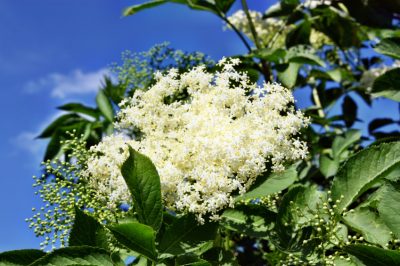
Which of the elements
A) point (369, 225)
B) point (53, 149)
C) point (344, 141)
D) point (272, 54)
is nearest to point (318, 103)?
point (344, 141)

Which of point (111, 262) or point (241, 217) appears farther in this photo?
point (241, 217)

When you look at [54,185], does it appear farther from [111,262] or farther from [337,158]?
[337,158]

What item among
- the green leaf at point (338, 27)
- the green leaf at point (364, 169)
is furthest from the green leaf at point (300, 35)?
the green leaf at point (364, 169)

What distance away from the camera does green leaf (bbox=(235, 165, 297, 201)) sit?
5.16 ft

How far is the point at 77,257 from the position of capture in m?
1.45

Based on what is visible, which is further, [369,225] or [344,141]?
[344,141]

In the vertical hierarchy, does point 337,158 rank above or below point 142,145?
below

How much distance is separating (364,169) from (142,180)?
0.66 meters

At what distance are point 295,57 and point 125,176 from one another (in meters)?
1.72

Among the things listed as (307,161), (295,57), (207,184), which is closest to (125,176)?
(207,184)

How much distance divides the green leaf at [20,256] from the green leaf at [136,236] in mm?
296

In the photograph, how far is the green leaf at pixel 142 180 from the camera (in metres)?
1.45

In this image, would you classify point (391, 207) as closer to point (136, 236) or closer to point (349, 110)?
point (136, 236)

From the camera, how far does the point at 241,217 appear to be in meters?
1.61
